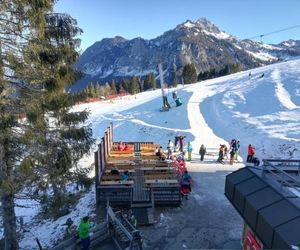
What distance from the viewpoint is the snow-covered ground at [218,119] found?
27.4 m

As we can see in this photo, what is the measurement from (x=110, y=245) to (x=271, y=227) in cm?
840

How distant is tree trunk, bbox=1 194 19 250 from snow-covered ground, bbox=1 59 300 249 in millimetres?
2853

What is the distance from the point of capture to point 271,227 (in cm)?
873

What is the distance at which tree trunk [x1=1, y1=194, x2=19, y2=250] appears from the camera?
1465 cm

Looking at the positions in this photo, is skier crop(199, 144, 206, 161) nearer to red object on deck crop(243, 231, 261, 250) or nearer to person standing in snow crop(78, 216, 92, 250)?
red object on deck crop(243, 231, 261, 250)

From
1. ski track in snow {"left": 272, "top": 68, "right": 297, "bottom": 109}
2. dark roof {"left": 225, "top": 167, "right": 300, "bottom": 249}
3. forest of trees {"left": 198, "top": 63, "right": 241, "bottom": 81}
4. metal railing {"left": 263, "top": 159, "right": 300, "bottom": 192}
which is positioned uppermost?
forest of trees {"left": 198, "top": 63, "right": 241, "bottom": 81}

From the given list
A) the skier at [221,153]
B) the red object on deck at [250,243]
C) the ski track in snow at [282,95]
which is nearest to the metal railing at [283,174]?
the red object on deck at [250,243]

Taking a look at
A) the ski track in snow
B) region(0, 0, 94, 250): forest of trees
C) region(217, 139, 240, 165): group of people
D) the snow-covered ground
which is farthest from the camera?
the ski track in snow

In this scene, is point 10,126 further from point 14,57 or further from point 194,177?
point 194,177

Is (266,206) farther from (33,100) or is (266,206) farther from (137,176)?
(137,176)

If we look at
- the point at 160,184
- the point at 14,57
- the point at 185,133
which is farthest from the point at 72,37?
the point at 185,133

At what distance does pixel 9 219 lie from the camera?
14977 mm

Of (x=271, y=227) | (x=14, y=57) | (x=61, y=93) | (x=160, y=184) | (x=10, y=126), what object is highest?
(x=14, y=57)

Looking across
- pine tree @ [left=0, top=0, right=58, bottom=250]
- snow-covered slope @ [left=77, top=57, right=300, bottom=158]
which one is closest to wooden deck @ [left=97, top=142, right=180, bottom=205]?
pine tree @ [left=0, top=0, right=58, bottom=250]
